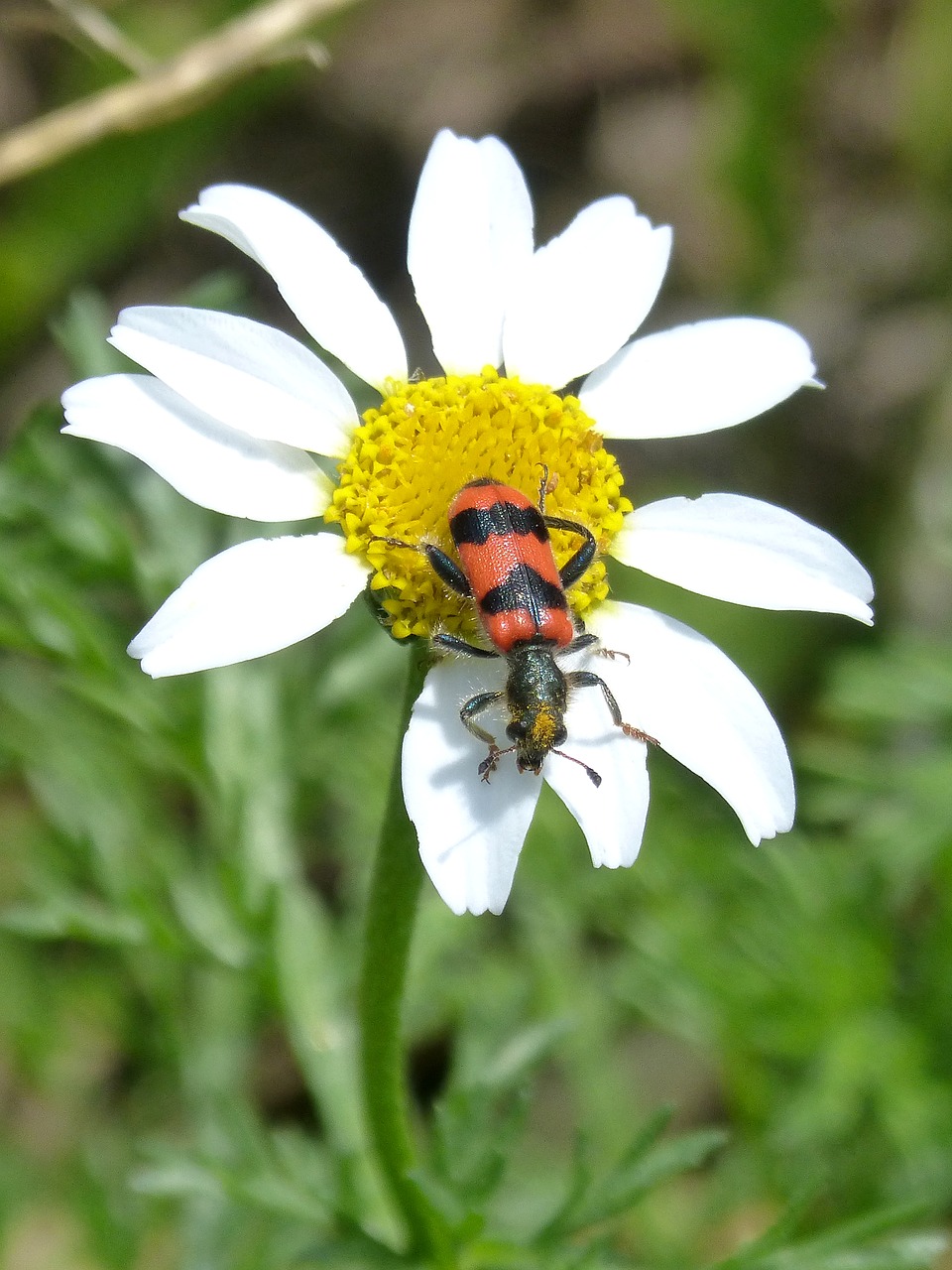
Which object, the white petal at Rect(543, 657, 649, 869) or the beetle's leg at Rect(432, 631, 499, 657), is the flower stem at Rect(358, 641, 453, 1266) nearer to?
the beetle's leg at Rect(432, 631, 499, 657)

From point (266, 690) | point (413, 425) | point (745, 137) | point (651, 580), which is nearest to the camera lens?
point (413, 425)

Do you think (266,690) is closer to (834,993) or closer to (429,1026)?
(429,1026)

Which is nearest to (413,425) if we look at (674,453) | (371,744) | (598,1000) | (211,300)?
(211,300)

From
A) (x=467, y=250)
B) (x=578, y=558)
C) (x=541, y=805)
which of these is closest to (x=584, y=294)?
(x=467, y=250)

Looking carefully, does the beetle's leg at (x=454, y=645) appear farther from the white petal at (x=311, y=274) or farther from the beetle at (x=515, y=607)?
the white petal at (x=311, y=274)

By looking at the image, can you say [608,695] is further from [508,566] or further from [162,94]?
[162,94]

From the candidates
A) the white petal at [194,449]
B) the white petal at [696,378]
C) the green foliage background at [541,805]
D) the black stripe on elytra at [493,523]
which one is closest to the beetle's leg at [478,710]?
the black stripe on elytra at [493,523]

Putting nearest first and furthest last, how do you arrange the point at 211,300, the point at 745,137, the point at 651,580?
the point at 211,300 < the point at 651,580 < the point at 745,137

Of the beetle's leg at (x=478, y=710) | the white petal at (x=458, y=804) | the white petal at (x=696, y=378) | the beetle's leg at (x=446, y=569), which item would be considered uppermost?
the white petal at (x=696, y=378)
